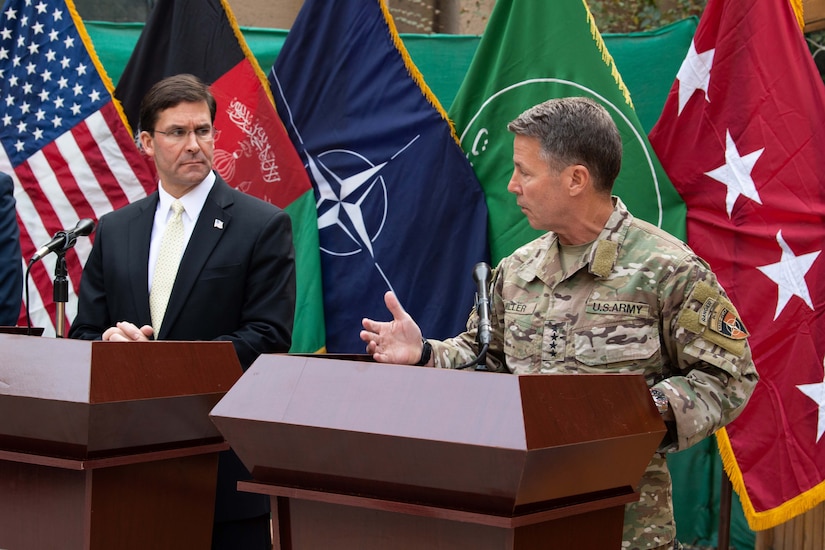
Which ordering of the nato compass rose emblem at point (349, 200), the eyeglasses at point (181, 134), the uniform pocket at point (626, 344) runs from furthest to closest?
the nato compass rose emblem at point (349, 200) → the eyeglasses at point (181, 134) → the uniform pocket at point (626, 344)

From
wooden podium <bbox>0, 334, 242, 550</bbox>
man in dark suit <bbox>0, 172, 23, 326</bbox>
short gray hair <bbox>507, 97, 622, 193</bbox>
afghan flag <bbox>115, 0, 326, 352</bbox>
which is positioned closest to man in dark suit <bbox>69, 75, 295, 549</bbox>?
wooden podium <bbox>0, 334, 242, 550</bbox>

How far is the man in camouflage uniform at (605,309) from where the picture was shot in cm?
201

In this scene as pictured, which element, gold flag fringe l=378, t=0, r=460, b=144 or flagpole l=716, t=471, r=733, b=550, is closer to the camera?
flagpole l=716, t=471, r=733, b=550

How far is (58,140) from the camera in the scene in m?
4.57

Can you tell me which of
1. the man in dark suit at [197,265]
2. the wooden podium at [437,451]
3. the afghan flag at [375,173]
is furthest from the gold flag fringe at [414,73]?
the wooden podium at [437,451]

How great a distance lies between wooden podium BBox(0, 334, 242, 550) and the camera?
1923 millimetres

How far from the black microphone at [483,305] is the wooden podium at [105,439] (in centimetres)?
58

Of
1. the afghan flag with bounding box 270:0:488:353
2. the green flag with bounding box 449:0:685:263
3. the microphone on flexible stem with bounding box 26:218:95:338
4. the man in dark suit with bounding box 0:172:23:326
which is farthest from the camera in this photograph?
the afghan flag with bounding box 270:0:488:353

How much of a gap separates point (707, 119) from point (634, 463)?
7.52 feet

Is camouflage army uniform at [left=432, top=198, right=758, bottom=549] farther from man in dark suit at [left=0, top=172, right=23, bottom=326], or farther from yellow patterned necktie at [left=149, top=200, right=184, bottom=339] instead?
man in dark suit at [left=0, top=172, right=23, bottom=326]

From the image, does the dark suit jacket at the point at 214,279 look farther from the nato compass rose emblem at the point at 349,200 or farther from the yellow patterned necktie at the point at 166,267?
the nato compass rose emblem at the point at 349,200

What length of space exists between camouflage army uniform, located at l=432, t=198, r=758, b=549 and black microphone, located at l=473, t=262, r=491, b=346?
20cm

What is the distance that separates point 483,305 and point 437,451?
60 centimetres

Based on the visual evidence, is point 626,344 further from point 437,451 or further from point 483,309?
point 437,451
